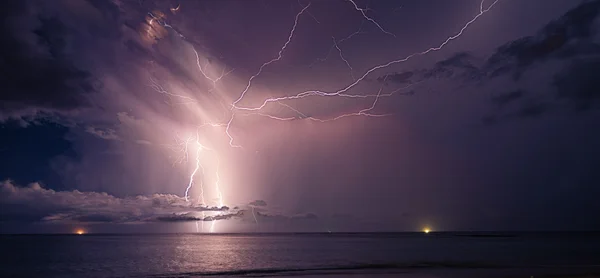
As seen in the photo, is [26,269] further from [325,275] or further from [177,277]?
[325,275]

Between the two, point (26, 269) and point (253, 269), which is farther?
point (26, 269)

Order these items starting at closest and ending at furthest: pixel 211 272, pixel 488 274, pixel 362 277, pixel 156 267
Answer: pixel 362 277
pixel 488 274
pixel 211 272
pixel 156 267

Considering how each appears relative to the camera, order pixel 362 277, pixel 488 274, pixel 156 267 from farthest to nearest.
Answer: pixel 156 267
pixel 488 274
pixel 362 277

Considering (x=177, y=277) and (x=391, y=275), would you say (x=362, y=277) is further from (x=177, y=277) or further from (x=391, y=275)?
(x=177, y=277)

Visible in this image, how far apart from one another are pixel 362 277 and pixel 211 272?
11472mm

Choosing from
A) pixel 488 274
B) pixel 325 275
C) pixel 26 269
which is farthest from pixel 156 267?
pixel 488 274

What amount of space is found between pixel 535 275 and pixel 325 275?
530 inches

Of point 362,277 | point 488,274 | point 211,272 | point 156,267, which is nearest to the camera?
point 362,277

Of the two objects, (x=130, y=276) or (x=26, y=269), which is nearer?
(x=130, y=276)

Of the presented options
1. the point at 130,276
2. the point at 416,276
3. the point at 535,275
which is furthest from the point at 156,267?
the point at 535,275

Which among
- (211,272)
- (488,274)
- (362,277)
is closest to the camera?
(362,277)

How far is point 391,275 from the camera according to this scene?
27688 millimetres

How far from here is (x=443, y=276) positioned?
1070 inches

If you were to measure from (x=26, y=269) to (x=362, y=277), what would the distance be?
3022 centimetres
